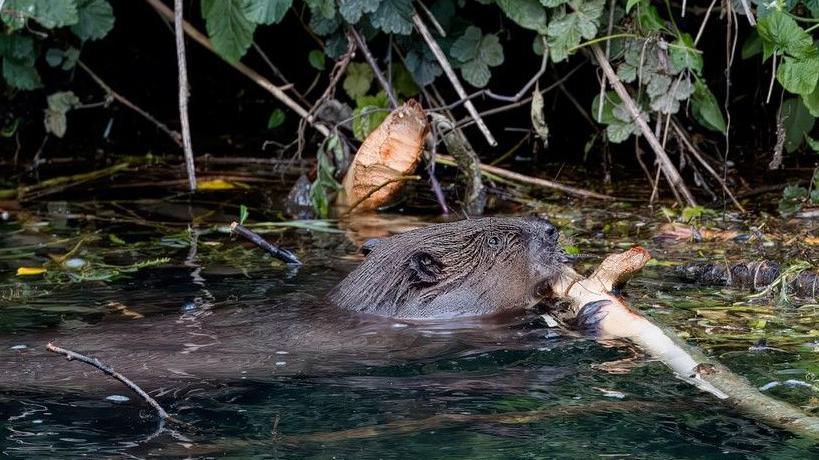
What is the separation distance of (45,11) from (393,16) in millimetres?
1828

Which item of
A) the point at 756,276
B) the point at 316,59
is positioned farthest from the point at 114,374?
the point at 316,59

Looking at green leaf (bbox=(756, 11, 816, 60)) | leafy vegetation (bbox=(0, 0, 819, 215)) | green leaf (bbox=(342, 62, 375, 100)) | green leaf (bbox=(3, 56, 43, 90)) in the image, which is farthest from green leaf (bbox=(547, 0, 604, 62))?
green leaf (bbox=(3, 56, 43, 90))

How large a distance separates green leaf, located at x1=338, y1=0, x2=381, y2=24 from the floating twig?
54.3 inches

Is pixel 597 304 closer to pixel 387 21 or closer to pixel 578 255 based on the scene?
pixel 578 255

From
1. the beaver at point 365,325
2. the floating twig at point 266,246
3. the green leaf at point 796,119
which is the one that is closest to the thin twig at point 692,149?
the green leaf at point 796,119

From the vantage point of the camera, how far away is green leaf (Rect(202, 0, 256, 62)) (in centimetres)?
646

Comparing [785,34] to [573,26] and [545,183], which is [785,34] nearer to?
[573,26]

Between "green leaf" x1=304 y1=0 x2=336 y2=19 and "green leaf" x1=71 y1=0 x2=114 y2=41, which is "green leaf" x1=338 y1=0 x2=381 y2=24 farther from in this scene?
"green leaf" x1=71 y1=0 x2=114 y2=41

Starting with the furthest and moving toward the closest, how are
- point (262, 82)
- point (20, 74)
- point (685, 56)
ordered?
point (20, 74), point (262, 82), point (685, 56)

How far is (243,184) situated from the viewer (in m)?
7.36

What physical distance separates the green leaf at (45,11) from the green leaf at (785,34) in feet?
11.3

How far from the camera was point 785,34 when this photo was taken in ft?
17.4

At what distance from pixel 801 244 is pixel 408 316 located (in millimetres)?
1914

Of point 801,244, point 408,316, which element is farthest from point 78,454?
point 801,244
